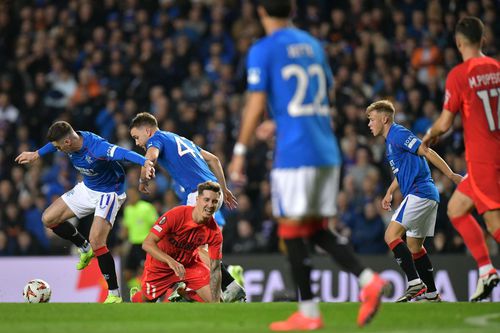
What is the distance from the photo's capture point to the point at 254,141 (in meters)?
17.4

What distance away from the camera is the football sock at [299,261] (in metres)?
7.12

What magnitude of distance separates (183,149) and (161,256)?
1372 mm

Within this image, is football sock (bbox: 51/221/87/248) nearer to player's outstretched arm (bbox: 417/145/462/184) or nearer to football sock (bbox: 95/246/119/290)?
football sock (bbox: 95/246/119/290)

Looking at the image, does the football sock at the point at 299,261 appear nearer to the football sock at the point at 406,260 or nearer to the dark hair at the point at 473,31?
the dark hair at the point at 473,31

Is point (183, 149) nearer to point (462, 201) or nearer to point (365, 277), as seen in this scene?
point (462, 201)

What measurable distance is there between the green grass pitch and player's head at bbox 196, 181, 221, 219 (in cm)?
146

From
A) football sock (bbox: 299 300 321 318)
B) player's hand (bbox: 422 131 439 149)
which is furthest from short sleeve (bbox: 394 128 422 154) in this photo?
football sock (bbox: 299 300 321 318)

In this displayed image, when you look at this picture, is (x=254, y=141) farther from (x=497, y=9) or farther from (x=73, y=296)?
(x=497, y=9)

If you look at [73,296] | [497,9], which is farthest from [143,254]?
[497,9]

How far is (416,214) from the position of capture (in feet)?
35.4

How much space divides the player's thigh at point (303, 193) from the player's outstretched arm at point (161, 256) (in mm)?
3348

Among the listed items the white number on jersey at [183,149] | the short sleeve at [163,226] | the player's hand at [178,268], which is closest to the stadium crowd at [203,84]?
the white number on jersey at [183,149]

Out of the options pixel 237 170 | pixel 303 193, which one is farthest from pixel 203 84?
pixel 237 170

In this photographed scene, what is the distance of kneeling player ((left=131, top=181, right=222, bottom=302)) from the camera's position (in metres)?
10.5
